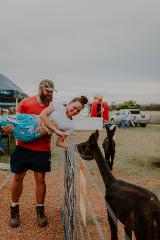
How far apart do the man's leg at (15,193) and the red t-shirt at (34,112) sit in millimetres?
425

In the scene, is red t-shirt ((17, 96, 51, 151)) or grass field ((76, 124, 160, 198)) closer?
red t-shirt ((17, 96, 51, 151))

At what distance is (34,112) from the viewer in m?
5.34

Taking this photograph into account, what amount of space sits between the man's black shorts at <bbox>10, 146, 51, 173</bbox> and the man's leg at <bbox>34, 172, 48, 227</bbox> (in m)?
0.10

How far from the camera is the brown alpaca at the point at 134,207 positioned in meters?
3.32

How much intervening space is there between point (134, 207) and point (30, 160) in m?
2.13

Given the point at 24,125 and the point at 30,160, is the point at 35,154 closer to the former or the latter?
the point at 30,160

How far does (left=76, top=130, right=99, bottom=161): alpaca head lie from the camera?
4707 mm

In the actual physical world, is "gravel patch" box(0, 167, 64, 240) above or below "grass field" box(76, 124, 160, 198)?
above

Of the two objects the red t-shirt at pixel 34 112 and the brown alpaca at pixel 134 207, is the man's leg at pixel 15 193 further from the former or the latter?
the brown alpaca at pixel 134 207

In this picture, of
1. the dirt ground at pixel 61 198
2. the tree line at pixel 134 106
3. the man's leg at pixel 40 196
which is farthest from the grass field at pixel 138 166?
the tree line at pixel 134 106

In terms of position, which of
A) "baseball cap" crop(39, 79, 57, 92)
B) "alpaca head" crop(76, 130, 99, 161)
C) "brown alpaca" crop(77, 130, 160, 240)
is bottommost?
"brown alpaca" crop(77, 130, 160, 240)

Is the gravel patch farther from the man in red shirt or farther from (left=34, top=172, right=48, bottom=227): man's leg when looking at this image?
the man in red shirt

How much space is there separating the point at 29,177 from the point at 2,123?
12.7ft

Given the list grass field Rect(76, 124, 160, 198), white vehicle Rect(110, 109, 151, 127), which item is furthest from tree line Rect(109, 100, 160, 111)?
grass field Rect(76, 124, 160, 198)
